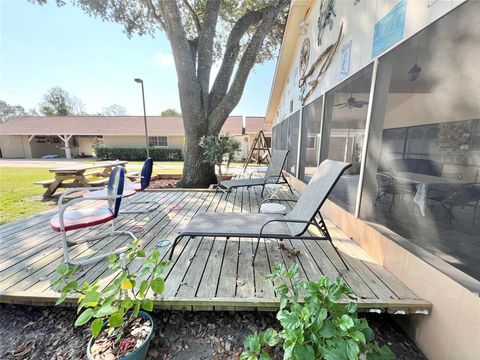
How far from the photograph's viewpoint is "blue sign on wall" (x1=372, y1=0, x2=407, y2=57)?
192 centimetres

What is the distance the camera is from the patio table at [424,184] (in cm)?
168

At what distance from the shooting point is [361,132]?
8.62 ft

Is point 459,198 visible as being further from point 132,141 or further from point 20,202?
point 132,141

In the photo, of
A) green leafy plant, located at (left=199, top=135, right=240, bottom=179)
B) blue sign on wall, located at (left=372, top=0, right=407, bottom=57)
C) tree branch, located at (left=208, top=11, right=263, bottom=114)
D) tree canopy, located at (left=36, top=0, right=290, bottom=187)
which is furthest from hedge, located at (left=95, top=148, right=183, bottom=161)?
blue sign on wall, located at (left=372, top=0, right=407, bottom=57)

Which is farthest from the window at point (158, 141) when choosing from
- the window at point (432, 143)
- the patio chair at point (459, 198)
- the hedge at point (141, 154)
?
the patio chair at point (459, 198)

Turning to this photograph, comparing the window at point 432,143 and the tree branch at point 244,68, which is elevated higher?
the tree branch at point 244,68

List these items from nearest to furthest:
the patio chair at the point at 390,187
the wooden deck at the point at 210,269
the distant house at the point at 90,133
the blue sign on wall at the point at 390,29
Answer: the wooden deck at the point at 210,269 < the blue sign on wall at the point at 390,29 < the patio chair at the point at 390,187 < the distant house at the point at 90,133

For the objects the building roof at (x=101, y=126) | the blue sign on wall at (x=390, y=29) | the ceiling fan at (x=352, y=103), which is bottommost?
the ceiling fan at (x=352, y=103)

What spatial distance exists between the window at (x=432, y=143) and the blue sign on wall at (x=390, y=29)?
0.38 feet

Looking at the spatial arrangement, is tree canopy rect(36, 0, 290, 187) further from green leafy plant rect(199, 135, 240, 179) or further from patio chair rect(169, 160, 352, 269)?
patio chair rect(169, 160, 352, 269)

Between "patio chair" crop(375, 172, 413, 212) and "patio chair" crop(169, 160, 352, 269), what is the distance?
537 mm

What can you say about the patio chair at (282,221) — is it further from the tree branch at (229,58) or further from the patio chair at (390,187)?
the tree branch at (229,58)

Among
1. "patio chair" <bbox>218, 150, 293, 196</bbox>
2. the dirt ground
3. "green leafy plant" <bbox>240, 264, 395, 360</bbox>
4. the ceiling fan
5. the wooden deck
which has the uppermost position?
the ceiling fan

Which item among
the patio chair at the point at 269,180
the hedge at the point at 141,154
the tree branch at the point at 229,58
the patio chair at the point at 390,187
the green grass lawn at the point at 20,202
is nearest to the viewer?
the patio chair at the point at 390,187
